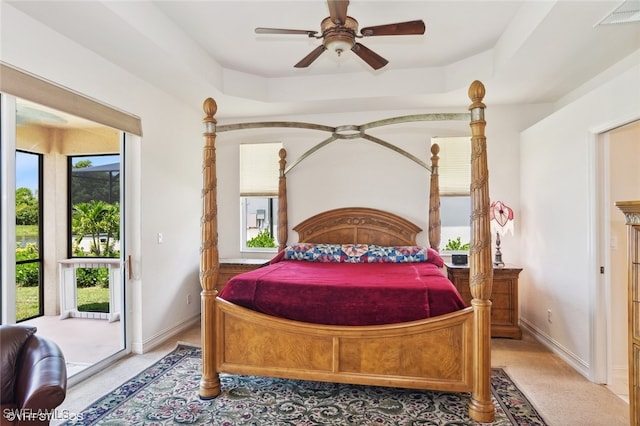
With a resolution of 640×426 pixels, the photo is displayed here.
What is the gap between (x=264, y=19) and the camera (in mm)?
3029

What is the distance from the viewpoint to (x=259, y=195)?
5.08 metres

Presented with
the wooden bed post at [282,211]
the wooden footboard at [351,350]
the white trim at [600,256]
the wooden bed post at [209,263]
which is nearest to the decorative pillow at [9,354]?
the wooden bed post at [209,263]

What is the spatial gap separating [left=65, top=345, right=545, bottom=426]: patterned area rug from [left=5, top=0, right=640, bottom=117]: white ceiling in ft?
9.38

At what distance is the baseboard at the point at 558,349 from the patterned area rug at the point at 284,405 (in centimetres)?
71

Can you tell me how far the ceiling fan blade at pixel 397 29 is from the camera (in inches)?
91.5

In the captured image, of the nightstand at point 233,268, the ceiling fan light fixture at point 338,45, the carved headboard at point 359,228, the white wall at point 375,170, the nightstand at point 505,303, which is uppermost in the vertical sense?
the ceiling fan light fixture at point 338,45

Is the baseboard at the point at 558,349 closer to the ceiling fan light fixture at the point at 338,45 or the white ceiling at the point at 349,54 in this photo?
the white ceiling at the point at 349,54

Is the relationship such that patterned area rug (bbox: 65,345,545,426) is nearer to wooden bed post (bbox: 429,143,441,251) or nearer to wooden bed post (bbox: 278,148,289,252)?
wooden bed post (bbox: 429,143,441,251)

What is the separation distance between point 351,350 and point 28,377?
1.87m

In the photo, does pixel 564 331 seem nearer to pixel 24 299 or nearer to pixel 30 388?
pixel 30 388

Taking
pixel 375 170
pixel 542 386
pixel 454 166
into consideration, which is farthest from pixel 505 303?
pixel 375 170

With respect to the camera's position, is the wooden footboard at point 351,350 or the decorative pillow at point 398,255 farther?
the decorative pillow at point 398,255

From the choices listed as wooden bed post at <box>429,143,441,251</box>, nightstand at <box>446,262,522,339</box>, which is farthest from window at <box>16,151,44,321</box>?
nightstand at <box>446,262,522,339</box>

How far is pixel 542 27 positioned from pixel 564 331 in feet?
9.22
